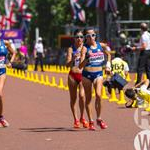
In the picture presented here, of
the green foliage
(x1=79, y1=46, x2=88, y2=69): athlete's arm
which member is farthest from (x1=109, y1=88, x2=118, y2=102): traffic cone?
the green foliage

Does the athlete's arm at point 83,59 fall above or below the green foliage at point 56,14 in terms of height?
above

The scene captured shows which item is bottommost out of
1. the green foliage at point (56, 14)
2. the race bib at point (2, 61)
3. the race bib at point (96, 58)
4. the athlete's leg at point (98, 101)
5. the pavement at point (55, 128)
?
the green foliage at point (56, 14)

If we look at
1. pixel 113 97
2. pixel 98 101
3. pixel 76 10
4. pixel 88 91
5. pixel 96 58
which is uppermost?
pixel 96 58

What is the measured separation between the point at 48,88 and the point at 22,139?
13.1 m

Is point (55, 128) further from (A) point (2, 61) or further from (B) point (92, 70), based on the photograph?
(A) point (2, 61)

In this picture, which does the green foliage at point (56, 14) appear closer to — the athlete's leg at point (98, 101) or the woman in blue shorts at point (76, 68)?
the woman in blue shorts at point (76, 68)

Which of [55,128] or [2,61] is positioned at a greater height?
[2,61]

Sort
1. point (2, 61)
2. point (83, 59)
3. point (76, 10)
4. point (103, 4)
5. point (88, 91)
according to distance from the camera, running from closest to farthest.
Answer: point (83, 59)
point (88, 91)
point (2, 61)
point (103, 4)
point (76, 10)

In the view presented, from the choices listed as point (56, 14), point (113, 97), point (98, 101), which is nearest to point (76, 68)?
point (98, 101)

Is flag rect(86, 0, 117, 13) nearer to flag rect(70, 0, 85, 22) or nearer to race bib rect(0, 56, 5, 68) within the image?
flag rect(70, 0, 85, 22)

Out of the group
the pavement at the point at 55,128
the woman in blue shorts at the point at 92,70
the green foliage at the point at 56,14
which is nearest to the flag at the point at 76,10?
the green foliage at the point at 56,14

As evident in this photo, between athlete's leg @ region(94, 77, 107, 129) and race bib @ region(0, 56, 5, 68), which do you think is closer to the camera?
athlete's leg @ region(94, 77, 107, 129)

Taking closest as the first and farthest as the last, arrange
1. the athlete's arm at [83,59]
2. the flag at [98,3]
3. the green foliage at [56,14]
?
1. the athlete's arm at [83,59]
2. the flag at [98,3]
3. the green foliage at [56,14]

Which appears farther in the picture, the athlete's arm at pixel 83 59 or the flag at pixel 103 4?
the flag at pixel 103 4
